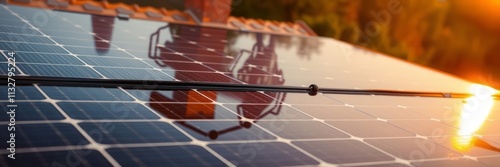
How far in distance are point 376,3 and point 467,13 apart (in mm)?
9529

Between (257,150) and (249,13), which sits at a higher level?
(249,13)

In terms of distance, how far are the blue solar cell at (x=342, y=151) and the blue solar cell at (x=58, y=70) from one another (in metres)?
2.40

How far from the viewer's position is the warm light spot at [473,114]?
236 inches

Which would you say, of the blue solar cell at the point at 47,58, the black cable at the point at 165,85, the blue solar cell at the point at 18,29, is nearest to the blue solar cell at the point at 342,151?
the black cable at the point at 165,85

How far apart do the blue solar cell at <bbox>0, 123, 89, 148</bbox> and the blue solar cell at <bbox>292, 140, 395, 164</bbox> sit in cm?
181

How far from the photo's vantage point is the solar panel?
4.00 meters

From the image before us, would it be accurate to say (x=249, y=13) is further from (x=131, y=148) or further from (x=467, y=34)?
(x=131, y=148)

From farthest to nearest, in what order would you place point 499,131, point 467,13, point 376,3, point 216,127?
point 467,13 → point 376,3 → point 499,131 → point 216,127

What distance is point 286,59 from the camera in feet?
33.8

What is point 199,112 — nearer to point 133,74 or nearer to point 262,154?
point 262,154

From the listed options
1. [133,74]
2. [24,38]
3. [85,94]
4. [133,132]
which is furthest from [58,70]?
[133,132]

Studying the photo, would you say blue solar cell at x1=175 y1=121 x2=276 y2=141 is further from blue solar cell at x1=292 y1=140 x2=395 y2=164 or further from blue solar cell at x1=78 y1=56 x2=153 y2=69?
blue solar cell at x1=78 y1=56 x2=153 y2=69

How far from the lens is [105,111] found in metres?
4.69

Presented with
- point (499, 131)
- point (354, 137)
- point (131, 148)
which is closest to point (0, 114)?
point (131, 148)
